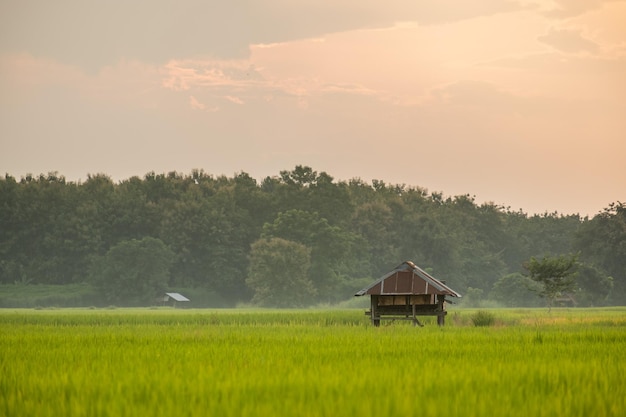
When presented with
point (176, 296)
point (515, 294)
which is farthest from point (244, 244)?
point (515, 294)

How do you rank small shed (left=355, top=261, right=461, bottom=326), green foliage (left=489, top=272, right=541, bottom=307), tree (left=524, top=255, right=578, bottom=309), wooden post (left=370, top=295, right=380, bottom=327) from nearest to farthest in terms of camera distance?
small shed (left=355, top=261, right=461, bottom=326)
wooden post (left=370, top=295, right=380, bottom=327)
tree (left=524, top=255, right=578, bottom=309)
green foliage (left=489, top=272, right=541, bottom=307)

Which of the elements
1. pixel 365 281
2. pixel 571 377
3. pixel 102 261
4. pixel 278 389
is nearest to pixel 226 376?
pixel 278 389

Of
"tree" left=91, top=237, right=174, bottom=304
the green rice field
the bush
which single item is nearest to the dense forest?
"tree" left=91, top=237, right=174, bottom=304

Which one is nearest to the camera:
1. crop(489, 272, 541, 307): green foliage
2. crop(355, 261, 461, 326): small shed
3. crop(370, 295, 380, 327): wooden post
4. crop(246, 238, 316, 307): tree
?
crop(355, 261, 461, 326): small shed

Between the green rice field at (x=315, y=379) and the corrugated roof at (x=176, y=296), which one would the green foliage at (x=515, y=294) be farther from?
the green rice field at (x=315, y=379)

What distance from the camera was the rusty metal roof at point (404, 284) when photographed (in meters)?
46.5

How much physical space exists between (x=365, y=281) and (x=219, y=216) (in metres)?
20.3

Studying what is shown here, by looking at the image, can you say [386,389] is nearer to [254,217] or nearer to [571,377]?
[571,377]

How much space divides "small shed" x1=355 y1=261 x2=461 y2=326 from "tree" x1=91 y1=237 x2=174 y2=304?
64.9 m

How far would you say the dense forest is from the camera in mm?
108938

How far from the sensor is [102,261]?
11006 cm

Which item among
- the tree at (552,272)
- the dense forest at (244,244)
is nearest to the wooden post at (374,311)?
the tree at (552,272)

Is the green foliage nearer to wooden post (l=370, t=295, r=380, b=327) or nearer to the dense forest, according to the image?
the dense forest

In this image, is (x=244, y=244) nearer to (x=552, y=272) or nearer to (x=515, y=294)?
(x=515, y=294)
